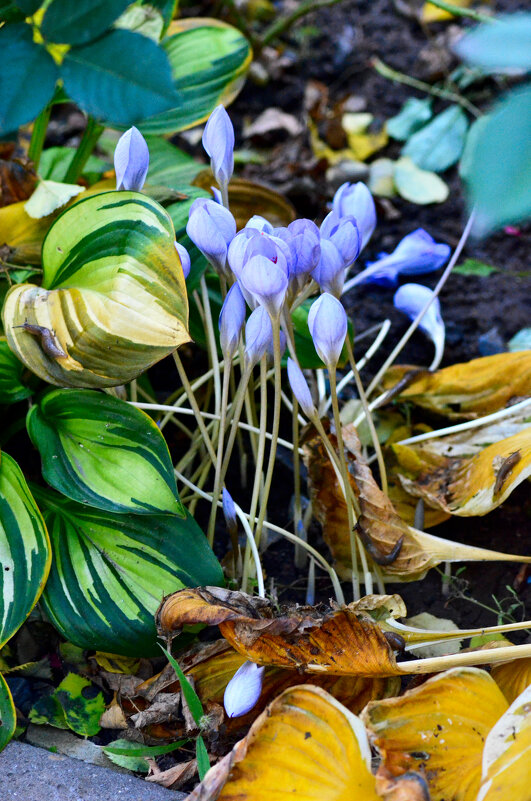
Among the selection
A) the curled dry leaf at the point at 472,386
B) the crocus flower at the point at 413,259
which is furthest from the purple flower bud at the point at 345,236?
the curled dry leaf at the point at 472,386

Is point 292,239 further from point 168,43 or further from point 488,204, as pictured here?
point 168,43

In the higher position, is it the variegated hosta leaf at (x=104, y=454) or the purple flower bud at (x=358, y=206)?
the purple flower bud at (x=358, y=206)

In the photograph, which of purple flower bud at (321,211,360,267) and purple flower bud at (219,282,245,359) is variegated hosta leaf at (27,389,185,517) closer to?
purple flower bud at (219,282,245,359)

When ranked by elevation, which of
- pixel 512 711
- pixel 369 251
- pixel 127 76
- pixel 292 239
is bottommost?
pixel 369 251

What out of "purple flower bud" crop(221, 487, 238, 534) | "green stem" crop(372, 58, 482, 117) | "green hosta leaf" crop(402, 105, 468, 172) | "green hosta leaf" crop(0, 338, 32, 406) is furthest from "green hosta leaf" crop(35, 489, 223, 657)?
"green stem" crop(372, 58, 482, 117)

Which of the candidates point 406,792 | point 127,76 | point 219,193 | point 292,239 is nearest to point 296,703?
point 406,792

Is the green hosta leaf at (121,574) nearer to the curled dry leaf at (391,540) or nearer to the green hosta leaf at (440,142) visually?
the curled dry leaf at (391,540)
